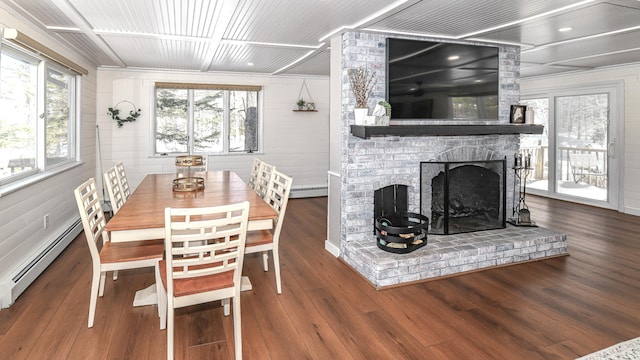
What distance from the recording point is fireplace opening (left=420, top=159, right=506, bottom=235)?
13.5 feet

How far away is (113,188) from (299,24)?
2222 millimetres

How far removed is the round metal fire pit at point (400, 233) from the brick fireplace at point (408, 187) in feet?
0.23

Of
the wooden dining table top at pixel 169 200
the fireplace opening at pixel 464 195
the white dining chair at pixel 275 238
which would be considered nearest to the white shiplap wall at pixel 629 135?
the fireplace opening at pixel 464 195

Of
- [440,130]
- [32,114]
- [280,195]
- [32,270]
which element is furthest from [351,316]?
[32,114]

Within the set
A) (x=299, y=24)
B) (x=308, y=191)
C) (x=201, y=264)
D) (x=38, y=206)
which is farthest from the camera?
(x=308, y=191)

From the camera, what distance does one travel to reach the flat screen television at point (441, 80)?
3.91 meters

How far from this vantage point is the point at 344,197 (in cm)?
389

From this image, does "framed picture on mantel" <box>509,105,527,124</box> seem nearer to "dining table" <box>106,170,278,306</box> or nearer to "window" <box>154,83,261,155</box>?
"dining table" <box>106,170,278,306</box>

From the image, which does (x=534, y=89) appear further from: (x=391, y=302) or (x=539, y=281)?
(x=391, y=302)

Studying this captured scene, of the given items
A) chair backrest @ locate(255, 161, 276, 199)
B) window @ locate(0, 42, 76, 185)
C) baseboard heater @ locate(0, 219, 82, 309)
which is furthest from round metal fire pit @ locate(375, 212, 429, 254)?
window @ locate(0, 42, 76, 185)

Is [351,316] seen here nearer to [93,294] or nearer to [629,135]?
[93,294]

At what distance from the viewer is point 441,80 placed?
4.07m

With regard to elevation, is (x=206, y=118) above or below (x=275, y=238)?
above

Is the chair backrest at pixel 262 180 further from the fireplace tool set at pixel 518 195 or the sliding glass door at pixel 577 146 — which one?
the sliding glass door at pixel 577 146
